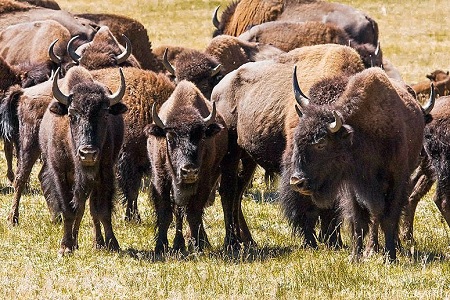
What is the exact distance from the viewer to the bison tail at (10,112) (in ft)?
38.5

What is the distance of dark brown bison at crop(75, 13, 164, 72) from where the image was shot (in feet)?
59.6

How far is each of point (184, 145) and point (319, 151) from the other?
4.19 feet

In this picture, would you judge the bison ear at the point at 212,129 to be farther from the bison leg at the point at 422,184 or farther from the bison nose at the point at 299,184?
the bison leg at the point at 422,184

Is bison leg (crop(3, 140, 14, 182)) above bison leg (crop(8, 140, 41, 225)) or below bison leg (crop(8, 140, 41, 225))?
below

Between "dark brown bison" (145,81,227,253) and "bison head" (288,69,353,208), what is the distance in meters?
0.93

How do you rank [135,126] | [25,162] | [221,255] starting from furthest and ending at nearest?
Answer: [25,162] < [135,126] < [221,255]

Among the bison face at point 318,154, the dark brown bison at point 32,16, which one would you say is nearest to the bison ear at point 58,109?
the bison face at point 318,154

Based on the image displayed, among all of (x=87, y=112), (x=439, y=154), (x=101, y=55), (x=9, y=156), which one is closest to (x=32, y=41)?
(x=9, y=156)

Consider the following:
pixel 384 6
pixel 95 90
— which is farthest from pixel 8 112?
pixel 384 6

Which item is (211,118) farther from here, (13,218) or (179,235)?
(13,218)

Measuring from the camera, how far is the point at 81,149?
8805 millimetres

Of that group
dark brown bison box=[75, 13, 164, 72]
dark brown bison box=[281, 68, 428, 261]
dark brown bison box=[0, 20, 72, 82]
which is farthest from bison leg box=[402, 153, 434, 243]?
dark brown bison box=[75, 13, 164, 72]

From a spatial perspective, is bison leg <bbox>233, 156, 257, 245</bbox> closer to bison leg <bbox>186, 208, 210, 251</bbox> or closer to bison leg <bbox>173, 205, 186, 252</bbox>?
bison leg <bbox>186, 208, 210, 251</bbox>

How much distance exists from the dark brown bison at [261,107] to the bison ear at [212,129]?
34.4 inches
